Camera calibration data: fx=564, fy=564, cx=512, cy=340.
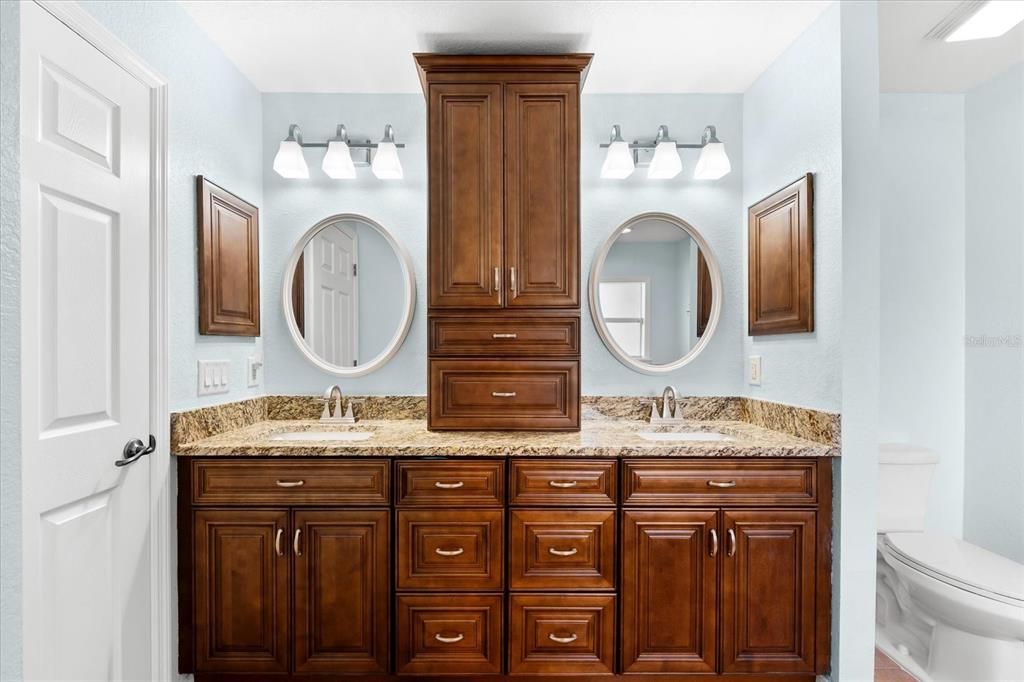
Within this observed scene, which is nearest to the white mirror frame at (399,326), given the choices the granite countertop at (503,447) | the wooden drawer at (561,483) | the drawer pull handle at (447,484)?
the granite countertop at (503,447)

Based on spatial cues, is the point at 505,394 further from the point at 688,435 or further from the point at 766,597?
the point at 766,597

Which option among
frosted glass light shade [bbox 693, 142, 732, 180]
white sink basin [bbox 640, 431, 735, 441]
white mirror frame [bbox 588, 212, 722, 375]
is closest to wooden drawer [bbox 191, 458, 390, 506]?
white sink basin [bbox 640, 431, 735, 441]

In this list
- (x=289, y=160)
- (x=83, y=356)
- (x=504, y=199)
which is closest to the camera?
(x=83, y=356)

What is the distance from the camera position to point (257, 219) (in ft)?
8.31

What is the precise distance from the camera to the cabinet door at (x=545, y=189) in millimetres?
2201

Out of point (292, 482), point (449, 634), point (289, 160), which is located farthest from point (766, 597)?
point (289, 160)

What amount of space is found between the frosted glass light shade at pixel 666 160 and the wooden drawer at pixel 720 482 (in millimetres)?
1294

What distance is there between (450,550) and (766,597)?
109 centimetres

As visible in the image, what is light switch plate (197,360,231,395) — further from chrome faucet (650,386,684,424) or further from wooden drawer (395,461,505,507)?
chrome faucet (650,386,684,424)

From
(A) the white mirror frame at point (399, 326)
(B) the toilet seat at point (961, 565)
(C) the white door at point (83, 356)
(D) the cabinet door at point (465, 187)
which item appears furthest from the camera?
(A) the white mirror frame at point (399, 326)

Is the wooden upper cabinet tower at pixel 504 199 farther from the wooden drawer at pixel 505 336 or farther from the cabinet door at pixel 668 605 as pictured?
the cabinet door at pixel 668 605

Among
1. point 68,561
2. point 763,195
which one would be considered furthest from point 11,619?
point 763,195

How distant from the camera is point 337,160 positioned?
246cm

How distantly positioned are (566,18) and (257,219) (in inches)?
61.3
